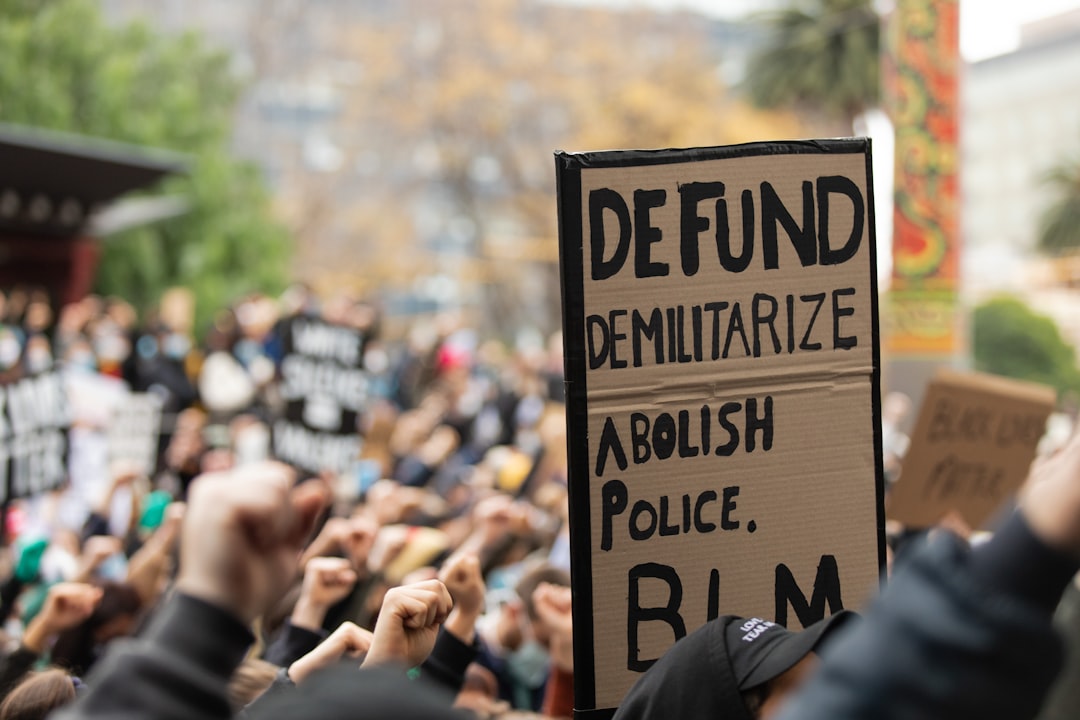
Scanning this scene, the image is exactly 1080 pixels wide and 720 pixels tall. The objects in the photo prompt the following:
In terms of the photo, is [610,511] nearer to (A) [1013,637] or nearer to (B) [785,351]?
(B) [785,351]

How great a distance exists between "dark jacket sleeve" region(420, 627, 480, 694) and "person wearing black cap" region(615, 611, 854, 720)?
0.81 m

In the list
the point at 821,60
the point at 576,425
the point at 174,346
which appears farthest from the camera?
the point at 821,60

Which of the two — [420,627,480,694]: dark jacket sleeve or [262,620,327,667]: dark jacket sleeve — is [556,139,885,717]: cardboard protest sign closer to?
[420,627,480,694]: dark jacket sleeve

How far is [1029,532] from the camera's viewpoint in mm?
1162

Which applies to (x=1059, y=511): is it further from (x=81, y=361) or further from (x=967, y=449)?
(x=81, y=361)

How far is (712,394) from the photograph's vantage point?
104 inches

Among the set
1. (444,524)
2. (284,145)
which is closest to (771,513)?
(444,524)

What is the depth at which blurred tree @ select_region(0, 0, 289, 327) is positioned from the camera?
20866mm

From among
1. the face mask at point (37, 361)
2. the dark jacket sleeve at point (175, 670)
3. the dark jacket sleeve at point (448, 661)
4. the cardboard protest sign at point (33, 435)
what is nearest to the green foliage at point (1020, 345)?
the face mask at point (37, 361)

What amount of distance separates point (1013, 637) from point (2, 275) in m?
17.3

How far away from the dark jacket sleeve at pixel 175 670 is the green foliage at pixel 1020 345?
1399 inches

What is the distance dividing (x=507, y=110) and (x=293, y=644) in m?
34.0

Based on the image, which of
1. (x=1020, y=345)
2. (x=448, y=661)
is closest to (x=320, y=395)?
(x=448, y=661)

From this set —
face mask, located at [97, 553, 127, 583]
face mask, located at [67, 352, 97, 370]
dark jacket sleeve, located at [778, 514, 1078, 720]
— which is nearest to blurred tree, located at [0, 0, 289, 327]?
face mask, located at [67, 352, 97, 370]
